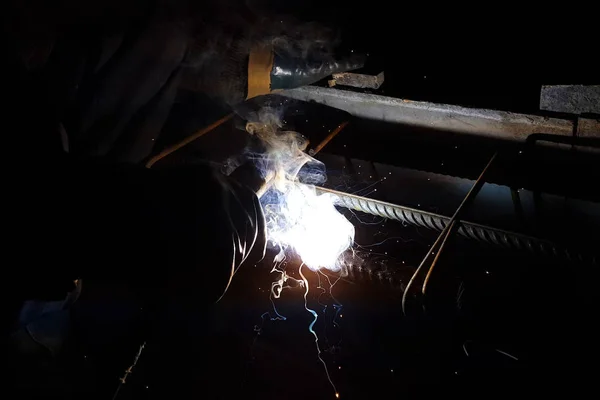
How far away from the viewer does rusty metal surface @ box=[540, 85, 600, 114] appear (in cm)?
355

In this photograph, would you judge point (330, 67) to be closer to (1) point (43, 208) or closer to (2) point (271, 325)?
(2) point (271, 325)

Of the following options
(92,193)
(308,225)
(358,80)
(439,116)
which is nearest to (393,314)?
(308,225)

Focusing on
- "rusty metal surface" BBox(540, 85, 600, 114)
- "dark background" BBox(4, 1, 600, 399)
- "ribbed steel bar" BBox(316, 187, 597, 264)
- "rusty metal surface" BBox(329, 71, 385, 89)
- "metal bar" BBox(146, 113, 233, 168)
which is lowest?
"dark background" BBox(4, 1, 600, 399)

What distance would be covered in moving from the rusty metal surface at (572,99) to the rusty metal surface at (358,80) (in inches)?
60.1

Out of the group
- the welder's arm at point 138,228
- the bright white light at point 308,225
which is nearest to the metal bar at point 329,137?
the bright white light at point 308,225

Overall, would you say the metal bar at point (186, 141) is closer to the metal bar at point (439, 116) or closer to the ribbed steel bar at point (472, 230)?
the metal bar at point (439, 116)

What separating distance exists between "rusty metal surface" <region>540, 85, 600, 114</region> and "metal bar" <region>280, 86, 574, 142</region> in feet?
0.51

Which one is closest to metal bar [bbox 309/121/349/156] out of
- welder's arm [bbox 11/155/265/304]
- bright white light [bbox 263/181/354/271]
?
bright white light [bbox 263/181/354/271]

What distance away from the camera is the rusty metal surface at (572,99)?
355 cm

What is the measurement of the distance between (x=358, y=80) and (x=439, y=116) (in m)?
0.92

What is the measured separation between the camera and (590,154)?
12.0 feet

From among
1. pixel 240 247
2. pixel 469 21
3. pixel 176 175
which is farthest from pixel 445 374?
pixel 469 21

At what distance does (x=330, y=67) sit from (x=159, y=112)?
1869 millimetres

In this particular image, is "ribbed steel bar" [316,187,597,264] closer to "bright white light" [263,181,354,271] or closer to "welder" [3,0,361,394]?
"bright white light" [263,181,354,271]
